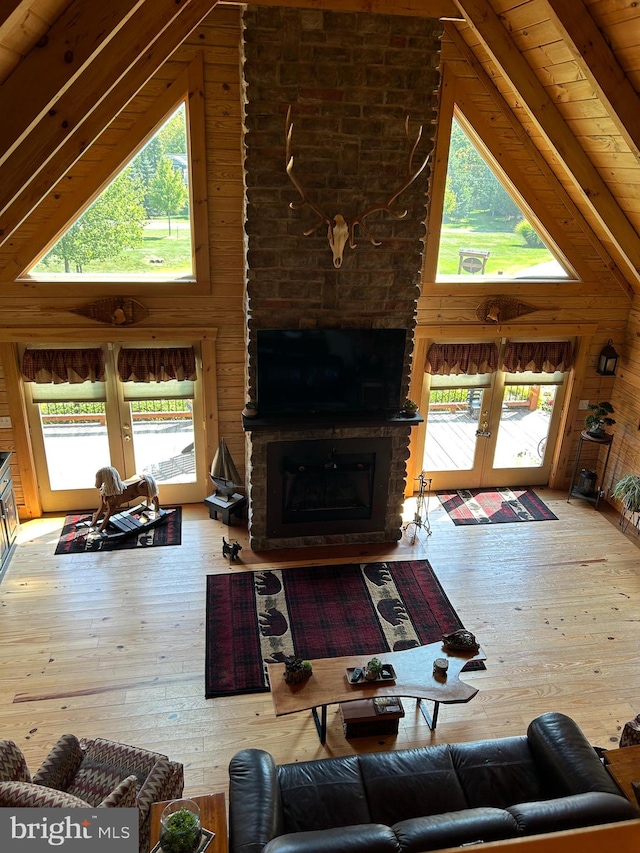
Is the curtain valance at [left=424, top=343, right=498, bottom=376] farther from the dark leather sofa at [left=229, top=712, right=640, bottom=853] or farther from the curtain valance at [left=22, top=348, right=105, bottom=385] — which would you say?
the dark leather sofa at [left=229, top=712, right=640, bottom=853]

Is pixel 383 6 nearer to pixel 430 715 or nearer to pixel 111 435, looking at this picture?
pixel 111 435

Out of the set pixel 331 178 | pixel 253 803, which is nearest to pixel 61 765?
pixel 253 803

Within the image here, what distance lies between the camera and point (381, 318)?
19.0 ft

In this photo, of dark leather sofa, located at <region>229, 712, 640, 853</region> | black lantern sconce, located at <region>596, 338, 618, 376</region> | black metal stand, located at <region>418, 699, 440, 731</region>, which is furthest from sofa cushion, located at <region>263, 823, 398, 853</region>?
black lantern sconce, located at <region>596, 338, 618, 376</region>

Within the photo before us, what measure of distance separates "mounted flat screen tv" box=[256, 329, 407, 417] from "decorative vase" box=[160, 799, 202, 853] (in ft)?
11.9

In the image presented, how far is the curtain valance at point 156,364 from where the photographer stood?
632 cm

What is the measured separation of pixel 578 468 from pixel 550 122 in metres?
4.12

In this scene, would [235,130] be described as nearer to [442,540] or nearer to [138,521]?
[138,521]

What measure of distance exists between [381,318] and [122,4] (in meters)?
3.35

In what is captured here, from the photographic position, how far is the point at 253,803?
119 inches

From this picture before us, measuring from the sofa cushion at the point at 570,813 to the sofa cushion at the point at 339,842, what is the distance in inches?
24.2

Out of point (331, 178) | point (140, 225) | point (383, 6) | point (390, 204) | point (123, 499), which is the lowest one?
point (123, 499)

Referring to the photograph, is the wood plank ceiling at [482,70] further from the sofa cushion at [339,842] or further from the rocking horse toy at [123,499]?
the sofa cushion at [339,842]

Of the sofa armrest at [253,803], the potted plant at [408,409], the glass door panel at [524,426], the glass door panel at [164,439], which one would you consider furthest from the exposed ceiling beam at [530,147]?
the sofa armrest at [253,803]
